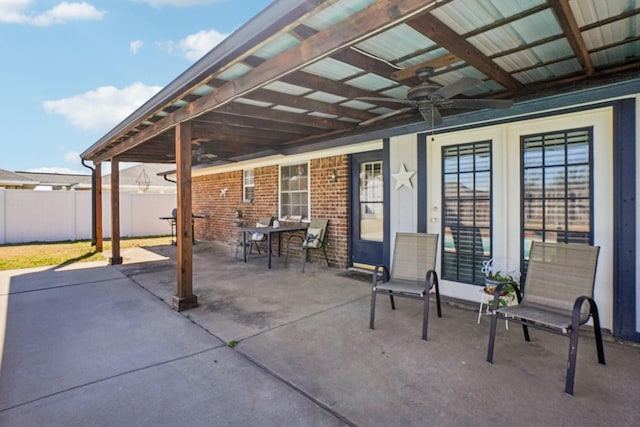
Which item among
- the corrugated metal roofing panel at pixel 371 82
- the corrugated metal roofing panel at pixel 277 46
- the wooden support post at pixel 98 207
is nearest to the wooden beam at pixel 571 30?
the corrugated metal roofing panel at pixel 371 82

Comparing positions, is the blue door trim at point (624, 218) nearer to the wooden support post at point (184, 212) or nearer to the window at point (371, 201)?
the window at point (371, 201)

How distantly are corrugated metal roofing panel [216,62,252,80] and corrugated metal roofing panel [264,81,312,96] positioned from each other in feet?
1.34

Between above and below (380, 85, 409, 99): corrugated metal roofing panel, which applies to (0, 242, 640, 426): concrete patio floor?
below

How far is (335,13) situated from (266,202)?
6461 millimetres

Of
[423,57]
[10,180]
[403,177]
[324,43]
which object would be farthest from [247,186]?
[10,180]

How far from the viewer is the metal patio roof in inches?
84.2

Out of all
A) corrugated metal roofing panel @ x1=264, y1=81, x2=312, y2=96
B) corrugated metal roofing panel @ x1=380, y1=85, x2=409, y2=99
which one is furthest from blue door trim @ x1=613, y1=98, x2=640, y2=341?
corrugated metal roofing panel @ x1=264, y1=81, x2=312, y2=96

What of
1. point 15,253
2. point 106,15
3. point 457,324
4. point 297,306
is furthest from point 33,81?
point 457,324

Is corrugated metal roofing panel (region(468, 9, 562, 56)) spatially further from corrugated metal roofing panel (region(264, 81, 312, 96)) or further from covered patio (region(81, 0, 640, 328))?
corrugated metal roofing panel (region(264, 81, 312, 96))

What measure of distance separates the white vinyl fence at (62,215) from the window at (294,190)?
7778 mm

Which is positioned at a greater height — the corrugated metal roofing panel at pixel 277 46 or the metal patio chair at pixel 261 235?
the corrugated metal roofing panel at pixel 277 46

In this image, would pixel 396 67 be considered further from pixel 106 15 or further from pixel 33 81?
pixel 33 81

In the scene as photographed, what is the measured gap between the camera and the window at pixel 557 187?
3.46 metres

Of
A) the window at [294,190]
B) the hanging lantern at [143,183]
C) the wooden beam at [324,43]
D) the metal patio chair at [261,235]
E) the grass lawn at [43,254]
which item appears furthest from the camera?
the hanging lantern at [143,183]
